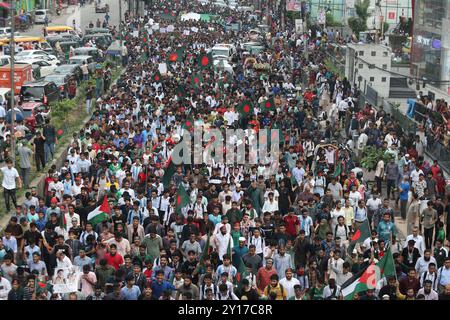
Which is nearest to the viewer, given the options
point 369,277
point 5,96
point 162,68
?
point 369,277

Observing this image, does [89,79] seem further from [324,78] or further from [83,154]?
[83,154]

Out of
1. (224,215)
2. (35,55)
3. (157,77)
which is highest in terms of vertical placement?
(224,215)

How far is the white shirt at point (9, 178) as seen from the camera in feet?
68.4

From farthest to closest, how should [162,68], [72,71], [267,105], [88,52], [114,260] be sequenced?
[88,52], [72,71], [162,68], [267,105], [114,260]

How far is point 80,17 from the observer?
7712 centimetres

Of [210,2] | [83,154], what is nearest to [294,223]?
[83,154]

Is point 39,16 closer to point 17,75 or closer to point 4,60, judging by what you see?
point 4,60

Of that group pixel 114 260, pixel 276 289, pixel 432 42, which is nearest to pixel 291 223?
pixel 114 260

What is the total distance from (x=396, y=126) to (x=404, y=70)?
22023 mm

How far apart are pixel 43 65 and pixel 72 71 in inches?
174

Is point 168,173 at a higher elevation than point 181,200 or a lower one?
lower

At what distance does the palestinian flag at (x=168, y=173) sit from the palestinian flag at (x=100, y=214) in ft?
10.1

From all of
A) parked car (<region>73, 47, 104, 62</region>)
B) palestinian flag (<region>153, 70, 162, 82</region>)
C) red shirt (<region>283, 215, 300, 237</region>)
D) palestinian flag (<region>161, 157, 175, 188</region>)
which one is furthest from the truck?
red shirt (<region>283, 215, 300, 237</region>)

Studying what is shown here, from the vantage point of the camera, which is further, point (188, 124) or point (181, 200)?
point (188, 124)
